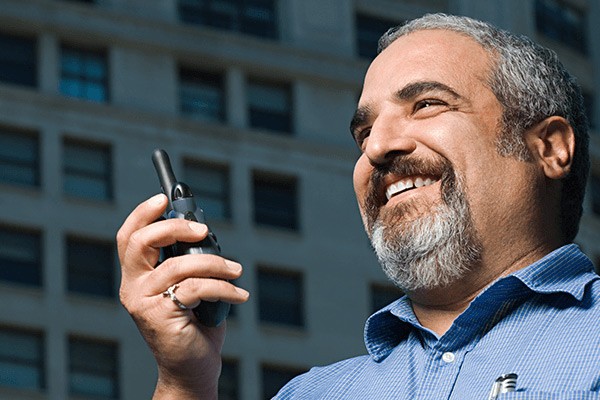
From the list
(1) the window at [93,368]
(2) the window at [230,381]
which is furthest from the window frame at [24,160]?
(2) the window at [230,381]

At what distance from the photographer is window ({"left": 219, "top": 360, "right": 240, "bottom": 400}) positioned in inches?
1562

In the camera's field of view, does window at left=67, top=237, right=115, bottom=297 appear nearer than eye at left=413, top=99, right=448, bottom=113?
No

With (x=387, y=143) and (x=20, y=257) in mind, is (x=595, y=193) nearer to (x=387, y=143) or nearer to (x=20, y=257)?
(x=20, y=257)

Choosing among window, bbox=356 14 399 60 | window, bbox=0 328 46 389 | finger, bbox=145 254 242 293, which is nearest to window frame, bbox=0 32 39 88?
window, bbox=0 328 46 389

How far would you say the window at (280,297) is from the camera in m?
41.1

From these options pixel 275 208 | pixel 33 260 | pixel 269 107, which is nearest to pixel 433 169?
pixel 33 260

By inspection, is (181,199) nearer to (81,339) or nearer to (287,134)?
A: (81,339)

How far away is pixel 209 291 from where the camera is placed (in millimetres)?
4648

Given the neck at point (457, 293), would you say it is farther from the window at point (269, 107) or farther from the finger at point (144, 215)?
the window at point (269, 107)

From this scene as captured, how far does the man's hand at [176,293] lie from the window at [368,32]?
4048 centimetres

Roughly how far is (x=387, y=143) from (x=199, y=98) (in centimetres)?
3726

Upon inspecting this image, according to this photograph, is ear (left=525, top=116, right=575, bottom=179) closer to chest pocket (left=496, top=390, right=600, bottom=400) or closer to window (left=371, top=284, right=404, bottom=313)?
chest pocket (left=496, top=390, right=600, bottom=400)

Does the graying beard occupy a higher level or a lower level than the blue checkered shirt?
higher

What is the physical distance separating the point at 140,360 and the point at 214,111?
663 cm
